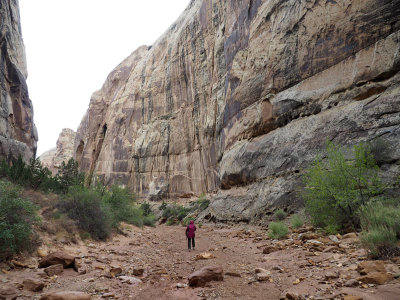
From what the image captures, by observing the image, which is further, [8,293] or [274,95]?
[274,95]

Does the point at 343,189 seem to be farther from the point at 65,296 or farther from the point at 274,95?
the point at 274,95

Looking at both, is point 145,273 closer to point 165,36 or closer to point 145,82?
point 145,82

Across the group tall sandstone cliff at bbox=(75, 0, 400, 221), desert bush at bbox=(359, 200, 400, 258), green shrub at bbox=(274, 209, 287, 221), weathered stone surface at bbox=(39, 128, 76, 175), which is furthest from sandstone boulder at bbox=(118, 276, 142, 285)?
weathered stone surface at bbox=(39, 128, 76, 175)

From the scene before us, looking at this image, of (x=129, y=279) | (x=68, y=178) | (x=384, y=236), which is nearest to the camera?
(x=384, y=236)

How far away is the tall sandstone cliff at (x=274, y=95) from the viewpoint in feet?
35.4

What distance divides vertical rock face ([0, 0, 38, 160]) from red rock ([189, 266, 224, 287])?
89.1 ft

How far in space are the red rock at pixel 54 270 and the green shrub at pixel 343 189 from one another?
683 cm

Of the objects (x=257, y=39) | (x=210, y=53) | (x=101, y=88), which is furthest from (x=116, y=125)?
(x=257, y=39)

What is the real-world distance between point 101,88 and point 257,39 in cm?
4949

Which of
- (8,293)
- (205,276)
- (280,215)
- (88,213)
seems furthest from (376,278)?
(88,213)

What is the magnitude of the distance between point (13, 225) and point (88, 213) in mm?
4838

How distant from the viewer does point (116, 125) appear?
47.2 meters

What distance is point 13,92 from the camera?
30.2 m

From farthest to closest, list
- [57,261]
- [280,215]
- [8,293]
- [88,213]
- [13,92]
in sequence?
[13,92] → [280,215] → [88,213] → [57,261] → [8,293]
